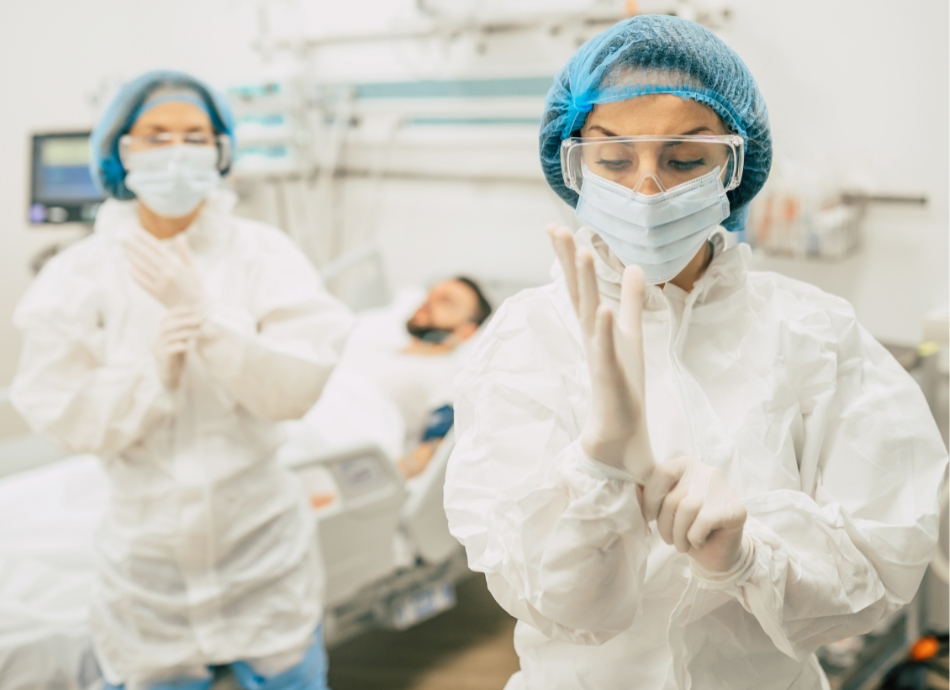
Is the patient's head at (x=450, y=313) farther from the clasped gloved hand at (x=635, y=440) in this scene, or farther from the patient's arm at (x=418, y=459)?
the clasped gloved hand at (x=635, y=440)

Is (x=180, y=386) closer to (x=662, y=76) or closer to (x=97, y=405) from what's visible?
(x=97, y=405)

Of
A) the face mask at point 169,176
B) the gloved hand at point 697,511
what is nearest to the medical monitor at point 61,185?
the face mask at point 169,176

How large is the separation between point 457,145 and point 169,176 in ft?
6.51

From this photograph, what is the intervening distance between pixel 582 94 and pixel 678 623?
0.60m

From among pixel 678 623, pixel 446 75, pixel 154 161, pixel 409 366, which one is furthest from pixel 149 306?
pixel 446 75

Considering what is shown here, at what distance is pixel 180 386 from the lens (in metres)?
1.54

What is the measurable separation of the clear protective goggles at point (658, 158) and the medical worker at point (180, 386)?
78 centimetres

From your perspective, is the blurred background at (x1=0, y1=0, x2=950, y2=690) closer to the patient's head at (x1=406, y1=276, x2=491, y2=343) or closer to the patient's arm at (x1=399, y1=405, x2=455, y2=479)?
the patient's head at (x1=406, y1=276, x2=491, y2=343)

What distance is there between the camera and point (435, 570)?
2.41 metres

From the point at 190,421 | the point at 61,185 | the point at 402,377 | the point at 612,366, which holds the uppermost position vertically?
the point at 612,366

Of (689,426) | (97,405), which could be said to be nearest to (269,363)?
(97,405)

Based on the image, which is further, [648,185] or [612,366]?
[648,185]

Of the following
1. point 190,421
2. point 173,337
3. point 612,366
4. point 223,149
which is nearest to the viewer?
point 612,366

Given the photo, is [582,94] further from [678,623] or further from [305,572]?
[305,572]
